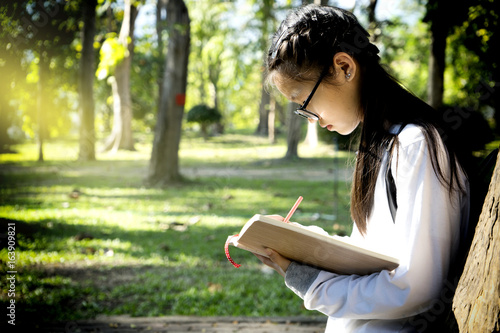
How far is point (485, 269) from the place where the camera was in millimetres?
1053

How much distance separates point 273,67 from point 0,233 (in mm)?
2850

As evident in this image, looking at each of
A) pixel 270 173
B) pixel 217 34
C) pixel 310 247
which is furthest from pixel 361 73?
pixel 217 34

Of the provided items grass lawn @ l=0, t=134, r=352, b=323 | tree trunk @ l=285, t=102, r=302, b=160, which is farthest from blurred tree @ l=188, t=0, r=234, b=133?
grass lawn @ l=0, t=134, r=352, b=323

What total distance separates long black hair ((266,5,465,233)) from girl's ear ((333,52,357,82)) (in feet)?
0.07

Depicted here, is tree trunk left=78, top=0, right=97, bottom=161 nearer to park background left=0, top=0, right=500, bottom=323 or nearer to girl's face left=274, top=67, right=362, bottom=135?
park background left=0, top=0, right=500, bottom=323

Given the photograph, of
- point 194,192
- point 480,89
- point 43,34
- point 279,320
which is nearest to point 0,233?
point 43,34

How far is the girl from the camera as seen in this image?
3.67 ft

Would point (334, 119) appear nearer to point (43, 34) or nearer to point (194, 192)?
point (43, 34)

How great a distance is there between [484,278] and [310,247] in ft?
1.45

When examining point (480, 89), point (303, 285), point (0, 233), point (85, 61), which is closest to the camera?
point (303, 285)

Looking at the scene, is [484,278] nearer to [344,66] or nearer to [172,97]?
[344,66]

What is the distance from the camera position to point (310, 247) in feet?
4.02

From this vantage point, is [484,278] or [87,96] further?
[87,96]

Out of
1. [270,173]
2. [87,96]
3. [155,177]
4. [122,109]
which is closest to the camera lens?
[155,177]
